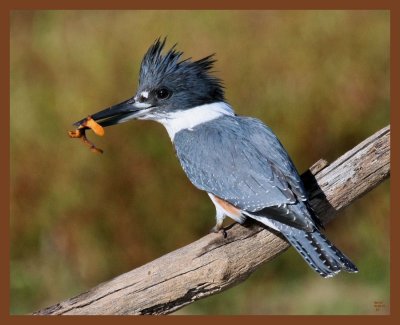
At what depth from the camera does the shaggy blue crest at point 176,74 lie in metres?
3.22

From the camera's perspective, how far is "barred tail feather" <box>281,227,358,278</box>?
2791 mm

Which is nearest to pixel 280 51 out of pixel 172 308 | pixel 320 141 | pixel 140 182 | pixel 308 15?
pixel 308 15

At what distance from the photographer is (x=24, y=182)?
464 centimetres

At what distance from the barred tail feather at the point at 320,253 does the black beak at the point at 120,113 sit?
0.83m

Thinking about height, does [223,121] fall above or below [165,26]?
below

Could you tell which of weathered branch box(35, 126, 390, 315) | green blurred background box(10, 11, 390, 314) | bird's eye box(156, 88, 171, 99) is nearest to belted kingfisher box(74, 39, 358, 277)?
bird's eye box(156, 88, 171, 99)

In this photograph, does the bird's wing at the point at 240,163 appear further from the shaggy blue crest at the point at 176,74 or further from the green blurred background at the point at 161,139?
the green blurred background at the point at 161,139

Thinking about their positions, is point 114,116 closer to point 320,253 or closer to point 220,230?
point 220,230

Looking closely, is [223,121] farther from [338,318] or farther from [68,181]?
[68,181]

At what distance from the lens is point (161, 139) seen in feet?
14.9

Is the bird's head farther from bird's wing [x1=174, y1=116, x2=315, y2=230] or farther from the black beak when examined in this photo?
bird's wing [x1=174, y1=116, x2=315, y2=230]

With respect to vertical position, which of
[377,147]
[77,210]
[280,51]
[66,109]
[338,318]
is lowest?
[338,318]

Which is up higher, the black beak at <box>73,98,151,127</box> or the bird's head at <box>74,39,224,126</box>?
the bird's head at <box>74,39,224,126</box>

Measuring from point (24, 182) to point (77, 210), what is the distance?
0.37 m
